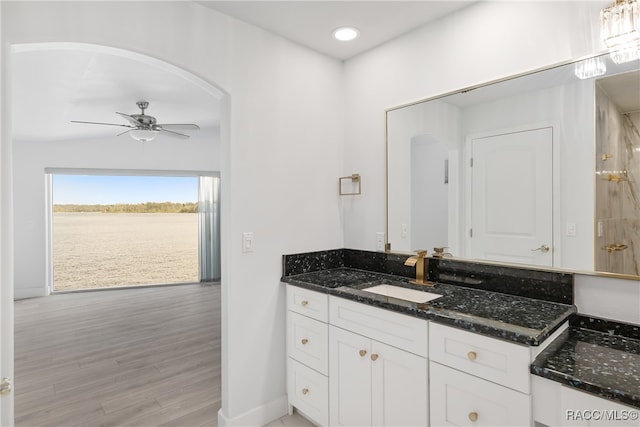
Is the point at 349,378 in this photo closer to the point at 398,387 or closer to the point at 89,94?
the point at 398,387

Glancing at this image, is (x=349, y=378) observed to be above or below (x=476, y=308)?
below

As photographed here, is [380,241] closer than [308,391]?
No

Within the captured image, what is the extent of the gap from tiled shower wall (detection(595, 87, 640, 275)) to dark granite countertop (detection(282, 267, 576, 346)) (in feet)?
1.01

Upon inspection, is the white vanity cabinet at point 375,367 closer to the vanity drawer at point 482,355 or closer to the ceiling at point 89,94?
the vanity drawer at point 482,355

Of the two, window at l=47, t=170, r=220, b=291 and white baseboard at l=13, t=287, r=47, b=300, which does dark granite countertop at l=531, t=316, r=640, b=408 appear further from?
white baseboard at l=13, t=287, r=47, b=300

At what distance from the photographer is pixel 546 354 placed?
1.32 m

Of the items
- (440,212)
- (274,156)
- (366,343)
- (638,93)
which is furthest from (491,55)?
(366,343)

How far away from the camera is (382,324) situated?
175 centimetres

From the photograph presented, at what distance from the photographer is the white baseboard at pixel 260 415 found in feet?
6.98

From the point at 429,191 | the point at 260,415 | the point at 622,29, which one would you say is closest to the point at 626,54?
the point at 622,29

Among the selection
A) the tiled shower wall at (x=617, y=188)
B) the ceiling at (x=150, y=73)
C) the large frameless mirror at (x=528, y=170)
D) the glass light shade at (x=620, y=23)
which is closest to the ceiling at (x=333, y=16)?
the ceiling at (x=150, y=73)

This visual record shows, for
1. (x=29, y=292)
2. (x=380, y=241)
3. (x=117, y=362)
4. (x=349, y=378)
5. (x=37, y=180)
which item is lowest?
(x=117, y=362)

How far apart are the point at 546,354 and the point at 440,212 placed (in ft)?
3.40

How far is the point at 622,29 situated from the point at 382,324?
64.5 inches
